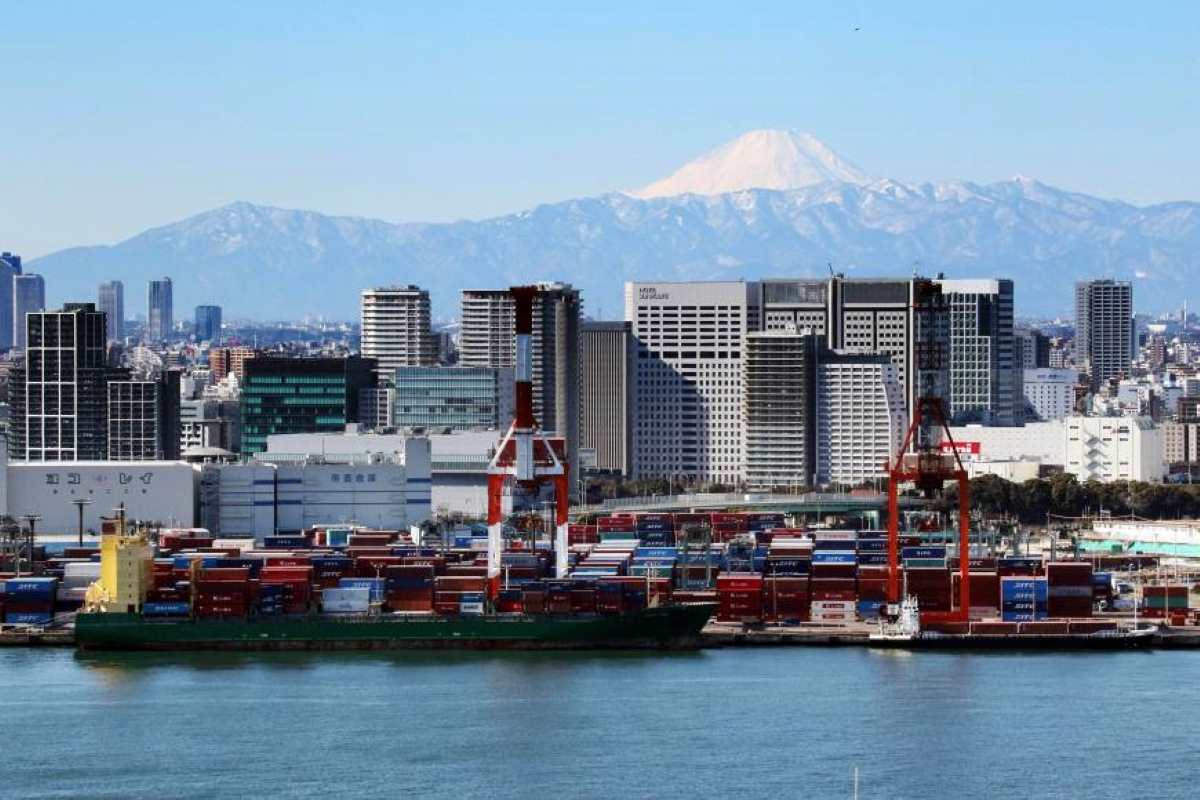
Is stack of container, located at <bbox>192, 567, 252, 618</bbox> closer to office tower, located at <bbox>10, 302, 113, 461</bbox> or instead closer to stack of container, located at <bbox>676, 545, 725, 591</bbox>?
stack of container, located at <bbox>676, 545, 725, 591</bbox>

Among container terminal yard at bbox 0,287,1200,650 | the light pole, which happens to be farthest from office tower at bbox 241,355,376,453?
container terminal yard at bbox 0,287,1200,650

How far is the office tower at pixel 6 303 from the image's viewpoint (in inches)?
6038

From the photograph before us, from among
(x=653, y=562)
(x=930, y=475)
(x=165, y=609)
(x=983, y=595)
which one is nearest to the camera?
(x=165, y=609)

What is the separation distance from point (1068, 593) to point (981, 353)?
57.6m

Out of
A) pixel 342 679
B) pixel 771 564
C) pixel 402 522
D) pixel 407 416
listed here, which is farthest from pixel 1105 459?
pixel 342 679

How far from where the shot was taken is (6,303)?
155 m

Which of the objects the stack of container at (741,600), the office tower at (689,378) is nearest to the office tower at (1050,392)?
the office tower at (689,378)

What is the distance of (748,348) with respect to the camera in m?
78.8

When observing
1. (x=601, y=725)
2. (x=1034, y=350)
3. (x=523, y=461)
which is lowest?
(x=601, y=725)

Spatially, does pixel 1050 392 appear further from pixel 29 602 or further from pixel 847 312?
pixel 29 602

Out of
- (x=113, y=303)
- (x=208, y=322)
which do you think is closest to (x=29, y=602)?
(x=113, y=303)

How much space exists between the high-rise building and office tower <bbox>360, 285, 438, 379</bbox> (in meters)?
7.93

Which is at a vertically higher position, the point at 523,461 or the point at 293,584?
the point at 523,461

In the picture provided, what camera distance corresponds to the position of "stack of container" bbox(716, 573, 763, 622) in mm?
40281
